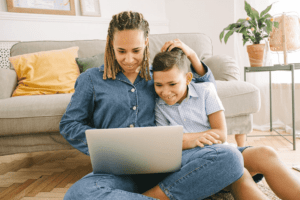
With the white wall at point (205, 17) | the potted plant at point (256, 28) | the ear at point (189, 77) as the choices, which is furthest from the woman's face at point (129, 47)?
the white wall at point (205, 17)

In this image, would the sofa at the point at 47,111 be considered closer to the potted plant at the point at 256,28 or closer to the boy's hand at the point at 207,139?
the potted plant at the point at 256,28

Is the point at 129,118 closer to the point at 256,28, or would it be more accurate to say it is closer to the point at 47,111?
the point at 47,111

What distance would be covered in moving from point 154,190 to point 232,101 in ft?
2.53

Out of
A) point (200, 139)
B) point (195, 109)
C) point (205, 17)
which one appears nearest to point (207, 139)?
point (200, 139)

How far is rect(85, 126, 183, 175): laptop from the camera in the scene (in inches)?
23.1

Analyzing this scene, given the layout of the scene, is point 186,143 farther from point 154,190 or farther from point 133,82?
point 133,82

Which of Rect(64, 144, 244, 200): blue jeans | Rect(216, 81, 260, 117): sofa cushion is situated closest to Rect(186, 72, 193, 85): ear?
Rect(64, 144, 244, 200): blue jeans

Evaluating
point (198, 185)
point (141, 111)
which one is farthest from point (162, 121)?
point (198, 185)

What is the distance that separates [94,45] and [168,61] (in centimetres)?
107

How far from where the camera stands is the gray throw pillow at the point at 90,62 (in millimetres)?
1541

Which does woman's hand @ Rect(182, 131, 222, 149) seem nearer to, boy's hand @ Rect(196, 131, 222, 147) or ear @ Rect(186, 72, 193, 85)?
boy's hand @ Rect(196, 131, 222, 147)

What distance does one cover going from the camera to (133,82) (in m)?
0.92

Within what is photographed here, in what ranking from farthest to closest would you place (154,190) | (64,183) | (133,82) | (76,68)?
(76,68) → (64,183) → (133,82) → (154,190)

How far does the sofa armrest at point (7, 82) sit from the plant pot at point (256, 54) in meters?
1.70
